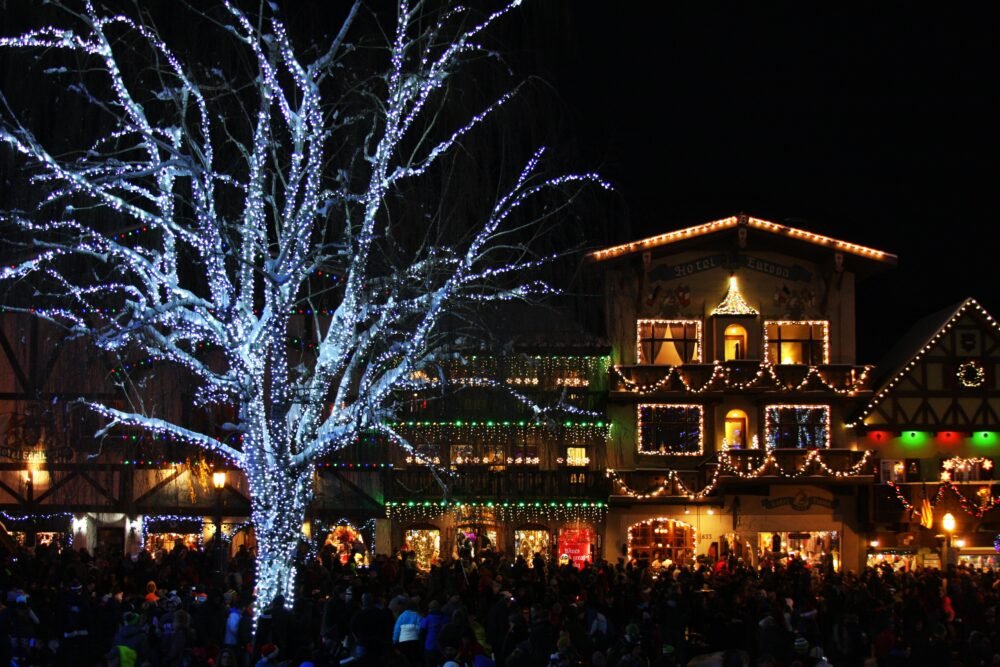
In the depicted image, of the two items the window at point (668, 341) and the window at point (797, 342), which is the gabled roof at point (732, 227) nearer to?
the window at point (668, 341)

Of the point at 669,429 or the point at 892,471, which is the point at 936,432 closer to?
the point at 892,471

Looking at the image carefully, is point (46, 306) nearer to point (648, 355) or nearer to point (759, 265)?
point (648, 355)

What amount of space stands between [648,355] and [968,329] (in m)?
Result: 8.98

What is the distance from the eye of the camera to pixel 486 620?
67.5 feet

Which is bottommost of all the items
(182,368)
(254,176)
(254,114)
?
(182,368)

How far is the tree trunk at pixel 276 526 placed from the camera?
1938 centimetres

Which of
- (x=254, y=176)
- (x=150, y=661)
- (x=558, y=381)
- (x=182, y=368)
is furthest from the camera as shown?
(x=558, y=381)

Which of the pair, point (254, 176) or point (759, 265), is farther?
point (759, 265)

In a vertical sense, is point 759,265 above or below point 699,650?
above

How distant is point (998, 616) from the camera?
70.0 feet

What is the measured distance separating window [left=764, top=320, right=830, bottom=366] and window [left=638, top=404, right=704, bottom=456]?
291cm

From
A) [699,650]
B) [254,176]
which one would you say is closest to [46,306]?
[254,176]

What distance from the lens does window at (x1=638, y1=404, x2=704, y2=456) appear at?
37.1 m

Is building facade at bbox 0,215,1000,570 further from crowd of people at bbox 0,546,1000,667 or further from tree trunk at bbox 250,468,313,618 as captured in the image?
tree trunk at bbox 250,468,313,618
